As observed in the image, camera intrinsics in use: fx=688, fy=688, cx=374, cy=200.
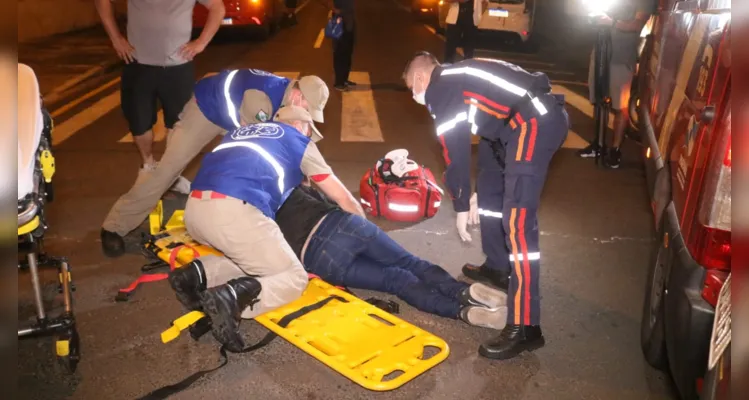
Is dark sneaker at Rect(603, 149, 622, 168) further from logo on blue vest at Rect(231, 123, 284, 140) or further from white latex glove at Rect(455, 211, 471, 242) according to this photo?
logo on blue vest at Rect(231, 123, 284, 140)

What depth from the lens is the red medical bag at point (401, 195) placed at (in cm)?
586

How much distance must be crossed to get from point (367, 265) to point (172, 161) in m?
1.64

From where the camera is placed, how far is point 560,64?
15.0 metres

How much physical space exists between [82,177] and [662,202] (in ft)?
17.8

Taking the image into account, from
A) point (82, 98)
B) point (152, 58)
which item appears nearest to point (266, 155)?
point (152, 58)

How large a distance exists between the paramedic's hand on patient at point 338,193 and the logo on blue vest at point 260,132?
38cm

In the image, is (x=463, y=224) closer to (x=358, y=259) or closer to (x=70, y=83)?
(x=358, y=259)

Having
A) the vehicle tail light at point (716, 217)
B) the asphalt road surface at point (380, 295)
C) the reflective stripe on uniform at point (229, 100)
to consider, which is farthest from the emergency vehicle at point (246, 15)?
Result: the vehicle tail light at point (716, 217)

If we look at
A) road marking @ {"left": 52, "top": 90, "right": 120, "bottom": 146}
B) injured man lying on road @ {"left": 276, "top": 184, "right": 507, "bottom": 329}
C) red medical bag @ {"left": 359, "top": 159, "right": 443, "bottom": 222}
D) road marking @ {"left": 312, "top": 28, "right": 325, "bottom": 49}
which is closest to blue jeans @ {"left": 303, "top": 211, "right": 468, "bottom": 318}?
injured man lying on road @ {"left": 276, "top": 184, "right": 507, "bottom": 329}

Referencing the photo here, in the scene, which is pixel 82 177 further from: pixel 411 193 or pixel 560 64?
pixel 560 64

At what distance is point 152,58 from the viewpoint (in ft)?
18.3

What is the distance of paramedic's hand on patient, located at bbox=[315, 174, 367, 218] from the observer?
4.17 m

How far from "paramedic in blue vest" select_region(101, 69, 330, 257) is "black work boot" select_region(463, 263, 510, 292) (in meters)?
1.55

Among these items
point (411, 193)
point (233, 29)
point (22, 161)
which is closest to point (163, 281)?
point (22, 161)
